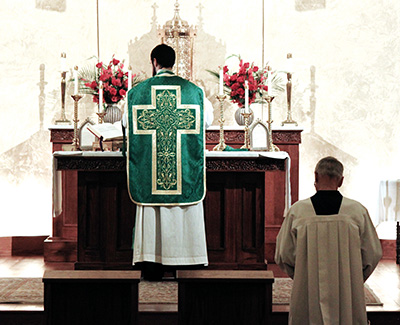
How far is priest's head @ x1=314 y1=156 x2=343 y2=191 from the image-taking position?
3716 mm

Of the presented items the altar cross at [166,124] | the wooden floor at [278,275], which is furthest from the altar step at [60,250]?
the altar cross at [166,124]

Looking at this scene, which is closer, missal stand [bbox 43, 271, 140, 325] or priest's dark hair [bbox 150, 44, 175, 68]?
missal stand [bbox 43, 271, 140, 325]

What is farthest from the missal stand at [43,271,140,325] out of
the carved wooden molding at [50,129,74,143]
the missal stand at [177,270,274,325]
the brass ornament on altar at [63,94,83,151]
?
the carved wooden molding at [50,129,74,143]

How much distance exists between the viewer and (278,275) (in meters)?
6.33

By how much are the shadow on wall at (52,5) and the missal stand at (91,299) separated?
520 centimetres

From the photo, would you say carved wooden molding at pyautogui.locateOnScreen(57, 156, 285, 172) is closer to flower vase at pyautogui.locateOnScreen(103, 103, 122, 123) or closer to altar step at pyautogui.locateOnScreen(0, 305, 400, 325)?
altar step at pyautogui.locateOnScreen(0, 305, 400, 325)

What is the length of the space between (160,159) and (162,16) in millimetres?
3318

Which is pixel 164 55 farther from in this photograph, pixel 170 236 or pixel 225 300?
pixel 225 300

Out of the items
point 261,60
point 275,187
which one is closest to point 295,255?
point 275,187

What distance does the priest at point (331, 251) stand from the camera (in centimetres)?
377

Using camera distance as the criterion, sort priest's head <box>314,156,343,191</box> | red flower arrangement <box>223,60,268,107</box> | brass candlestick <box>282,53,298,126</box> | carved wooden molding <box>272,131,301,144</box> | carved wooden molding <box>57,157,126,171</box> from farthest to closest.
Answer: brass candlestick <box>282,53,298,126</box>
red flower arrangement <box>223,60,268,107</box>
carved wooden molding <box>272,131,301,144</box>
carved wooden molding <box>57,157,126,171</box>
priest's head <box>314,156,343,191</box>

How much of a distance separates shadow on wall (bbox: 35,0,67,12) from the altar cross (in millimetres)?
3192

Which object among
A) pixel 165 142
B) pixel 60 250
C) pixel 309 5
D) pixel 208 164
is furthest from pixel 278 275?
pixel 309 5

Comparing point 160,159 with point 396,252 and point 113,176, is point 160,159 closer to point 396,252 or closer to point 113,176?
point 113,176
